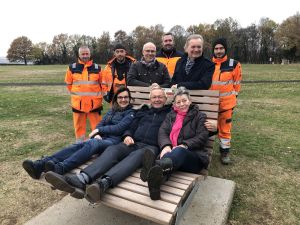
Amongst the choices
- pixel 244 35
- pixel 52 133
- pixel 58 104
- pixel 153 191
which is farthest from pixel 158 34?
pixel 153 191

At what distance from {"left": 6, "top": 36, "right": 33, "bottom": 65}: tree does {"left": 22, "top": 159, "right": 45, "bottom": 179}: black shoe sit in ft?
268

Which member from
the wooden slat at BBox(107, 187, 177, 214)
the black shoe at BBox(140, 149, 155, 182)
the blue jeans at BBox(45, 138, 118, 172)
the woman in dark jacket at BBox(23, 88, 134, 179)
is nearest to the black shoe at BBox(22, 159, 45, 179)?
the woman in dark jacket at BBox(23, 88, 134, 179)

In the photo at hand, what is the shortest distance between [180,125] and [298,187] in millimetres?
2149

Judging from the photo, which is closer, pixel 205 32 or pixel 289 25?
pixel 289 25

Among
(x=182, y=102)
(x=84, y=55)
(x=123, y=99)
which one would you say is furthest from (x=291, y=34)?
(x=182, y=102)

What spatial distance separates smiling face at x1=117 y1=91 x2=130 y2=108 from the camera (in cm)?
442

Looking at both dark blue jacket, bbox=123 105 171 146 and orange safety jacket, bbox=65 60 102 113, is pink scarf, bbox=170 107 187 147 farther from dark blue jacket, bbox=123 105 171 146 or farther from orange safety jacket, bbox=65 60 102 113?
orange safety jacket, bbox=65 60 102 113

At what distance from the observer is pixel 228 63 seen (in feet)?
16.4

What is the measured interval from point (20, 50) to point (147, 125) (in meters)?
82.9

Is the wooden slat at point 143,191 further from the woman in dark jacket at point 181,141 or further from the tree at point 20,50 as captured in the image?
the tree at point 20,50

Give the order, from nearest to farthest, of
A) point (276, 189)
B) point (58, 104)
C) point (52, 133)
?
point (276, 189)
point (52, 133)
point (58, 104)

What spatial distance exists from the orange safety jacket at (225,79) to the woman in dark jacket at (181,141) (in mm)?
1260

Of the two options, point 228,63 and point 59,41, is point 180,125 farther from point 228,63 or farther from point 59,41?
point 59,41

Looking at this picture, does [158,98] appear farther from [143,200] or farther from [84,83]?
[84,83]
